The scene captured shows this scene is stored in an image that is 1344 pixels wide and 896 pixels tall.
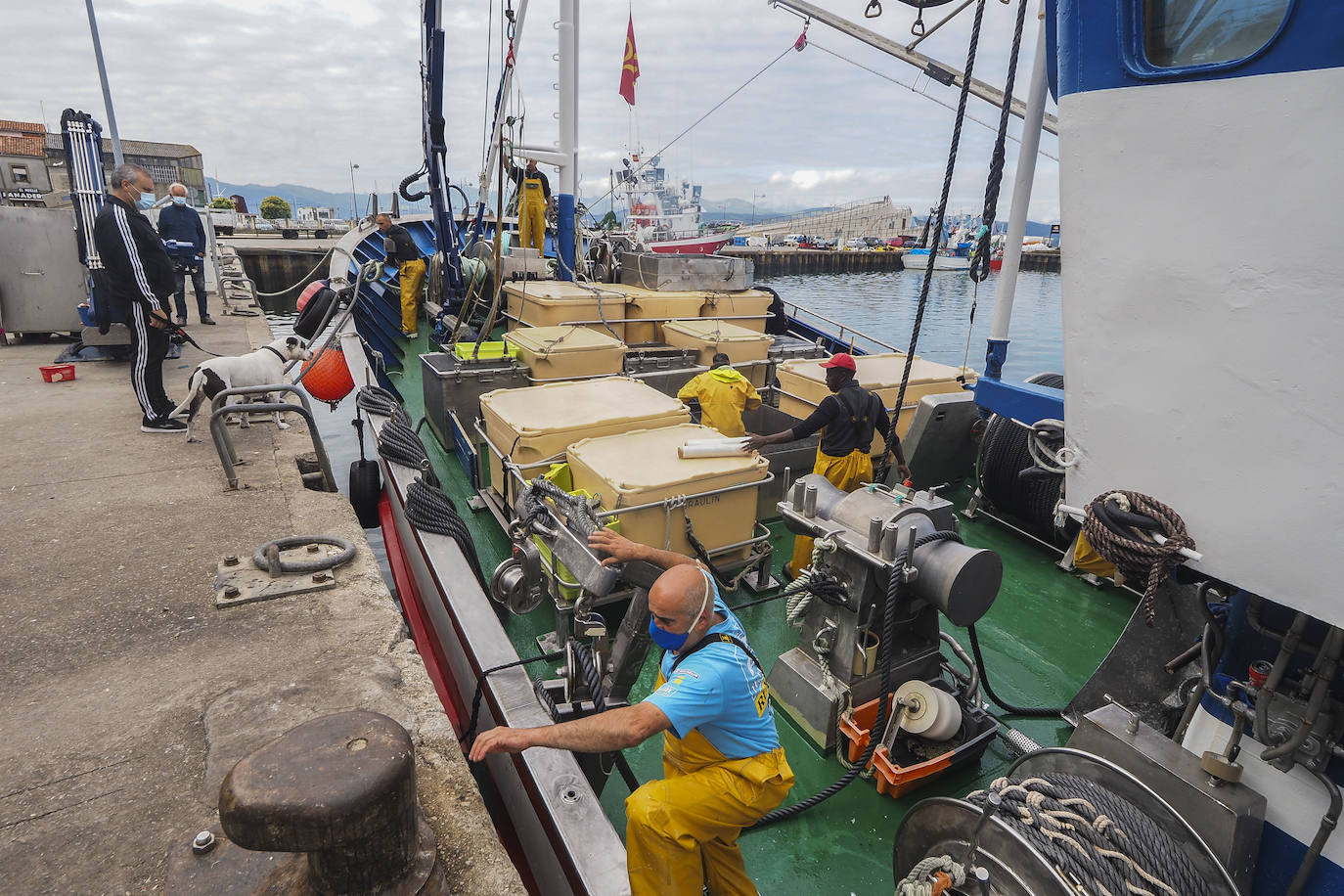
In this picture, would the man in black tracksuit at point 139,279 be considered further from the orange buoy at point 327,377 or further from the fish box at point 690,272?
the fish box at point 690,272

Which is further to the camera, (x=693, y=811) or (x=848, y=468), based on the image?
(x=848, y=468)

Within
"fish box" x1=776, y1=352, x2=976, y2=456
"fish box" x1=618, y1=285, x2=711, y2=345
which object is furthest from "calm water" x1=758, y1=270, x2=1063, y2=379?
"fish box" x1=776, y1=352, x2=976, y2=456

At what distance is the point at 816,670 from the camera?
328 centimetres

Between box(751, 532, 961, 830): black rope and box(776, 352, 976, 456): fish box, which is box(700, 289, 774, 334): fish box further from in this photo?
box(751, 532, 961, 830): black rope

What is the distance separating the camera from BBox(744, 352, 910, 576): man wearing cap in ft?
15.0

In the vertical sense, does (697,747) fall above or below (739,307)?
below

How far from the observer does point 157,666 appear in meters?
2.79

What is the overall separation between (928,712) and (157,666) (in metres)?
3.34

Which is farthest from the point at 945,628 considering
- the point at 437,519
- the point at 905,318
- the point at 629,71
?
the point at 905,318

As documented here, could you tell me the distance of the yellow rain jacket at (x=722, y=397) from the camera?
5.09 metres

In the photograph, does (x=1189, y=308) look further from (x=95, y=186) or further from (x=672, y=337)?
(x=95, y=186)

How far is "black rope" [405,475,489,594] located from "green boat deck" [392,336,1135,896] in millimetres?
468

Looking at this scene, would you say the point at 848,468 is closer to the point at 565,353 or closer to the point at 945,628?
the point at 945,628

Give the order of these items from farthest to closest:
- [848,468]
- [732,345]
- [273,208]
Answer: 1. [273,208]
2. [732,345]
3. [848,468]
